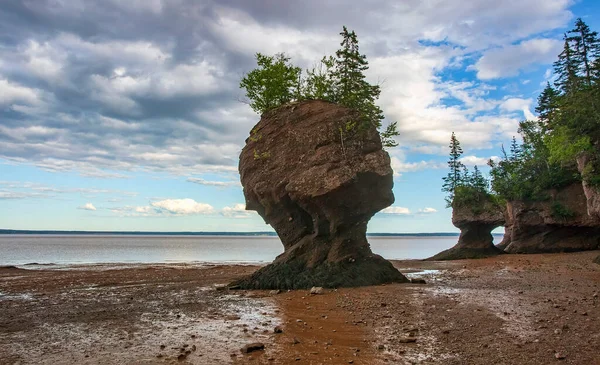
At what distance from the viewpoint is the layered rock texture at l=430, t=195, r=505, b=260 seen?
4359 centimetres

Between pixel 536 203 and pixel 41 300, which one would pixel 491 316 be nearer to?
pixel 41 300

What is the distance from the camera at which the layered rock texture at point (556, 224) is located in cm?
3522

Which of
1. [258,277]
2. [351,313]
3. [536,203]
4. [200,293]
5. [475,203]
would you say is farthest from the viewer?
[475,203]

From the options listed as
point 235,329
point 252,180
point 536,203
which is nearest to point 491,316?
point 235,329

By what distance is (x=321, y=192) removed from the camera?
18219 millimetres

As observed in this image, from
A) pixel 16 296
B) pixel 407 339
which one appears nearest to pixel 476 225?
pixel 407 339

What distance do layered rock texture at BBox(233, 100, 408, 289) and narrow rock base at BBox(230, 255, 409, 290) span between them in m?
0.04

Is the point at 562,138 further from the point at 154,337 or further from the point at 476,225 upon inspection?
the point at 154,337

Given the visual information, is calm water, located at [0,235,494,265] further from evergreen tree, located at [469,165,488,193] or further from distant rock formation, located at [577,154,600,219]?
distant rock formation, located at [577,154,600,219]

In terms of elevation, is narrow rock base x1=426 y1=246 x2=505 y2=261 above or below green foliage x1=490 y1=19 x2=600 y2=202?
below

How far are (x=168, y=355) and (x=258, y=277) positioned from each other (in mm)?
11253

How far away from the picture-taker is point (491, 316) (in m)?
10.2

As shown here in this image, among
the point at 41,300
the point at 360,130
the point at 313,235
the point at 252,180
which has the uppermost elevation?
the point at 360,130

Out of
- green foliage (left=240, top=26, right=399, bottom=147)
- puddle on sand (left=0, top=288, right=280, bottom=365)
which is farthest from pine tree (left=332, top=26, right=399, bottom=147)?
puddle on sand (left=0, top=288, right=280, bottom=365)
